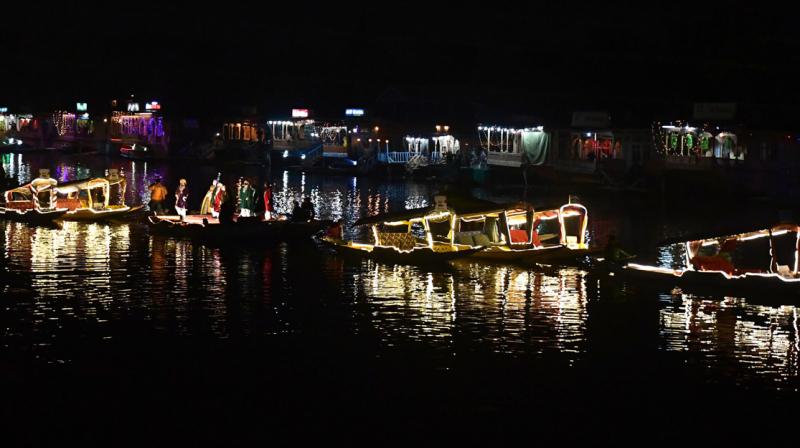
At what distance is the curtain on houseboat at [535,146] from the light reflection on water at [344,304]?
122ft

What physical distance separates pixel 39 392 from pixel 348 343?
6.00 meters

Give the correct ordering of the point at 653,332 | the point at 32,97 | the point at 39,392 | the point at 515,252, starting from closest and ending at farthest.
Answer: the point at 39,392 → the point at 653,332 → the point at 515,252 → the point at 32,97

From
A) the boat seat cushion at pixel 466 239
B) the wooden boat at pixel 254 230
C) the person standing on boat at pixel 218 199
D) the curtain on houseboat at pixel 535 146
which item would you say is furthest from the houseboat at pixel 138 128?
the boat seat cushion at pixel 466 239

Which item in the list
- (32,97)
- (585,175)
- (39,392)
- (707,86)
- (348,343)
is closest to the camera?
(39,392)

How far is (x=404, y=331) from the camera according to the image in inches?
912

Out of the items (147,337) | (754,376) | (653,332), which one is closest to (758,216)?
(653,332)

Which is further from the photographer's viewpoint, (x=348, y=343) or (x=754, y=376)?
(x=348, y=343)

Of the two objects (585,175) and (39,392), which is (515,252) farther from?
(585,175)

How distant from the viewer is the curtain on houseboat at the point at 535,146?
241ft

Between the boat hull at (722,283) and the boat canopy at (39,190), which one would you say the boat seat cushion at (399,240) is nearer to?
the boat hull at (722,283)

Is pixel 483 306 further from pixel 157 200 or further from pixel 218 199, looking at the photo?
pixel 157 200

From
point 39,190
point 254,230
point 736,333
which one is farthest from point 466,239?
point 39,190

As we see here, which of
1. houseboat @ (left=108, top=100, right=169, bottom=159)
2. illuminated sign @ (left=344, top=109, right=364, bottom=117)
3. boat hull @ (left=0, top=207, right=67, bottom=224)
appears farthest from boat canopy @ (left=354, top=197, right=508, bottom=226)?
houseboat @ (left=108, top=100, right=169, bottom=159)

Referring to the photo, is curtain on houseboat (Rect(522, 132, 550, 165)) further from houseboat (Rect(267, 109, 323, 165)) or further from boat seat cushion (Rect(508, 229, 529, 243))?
boat seat cushion (Rect(508, 229, 529, 243))
